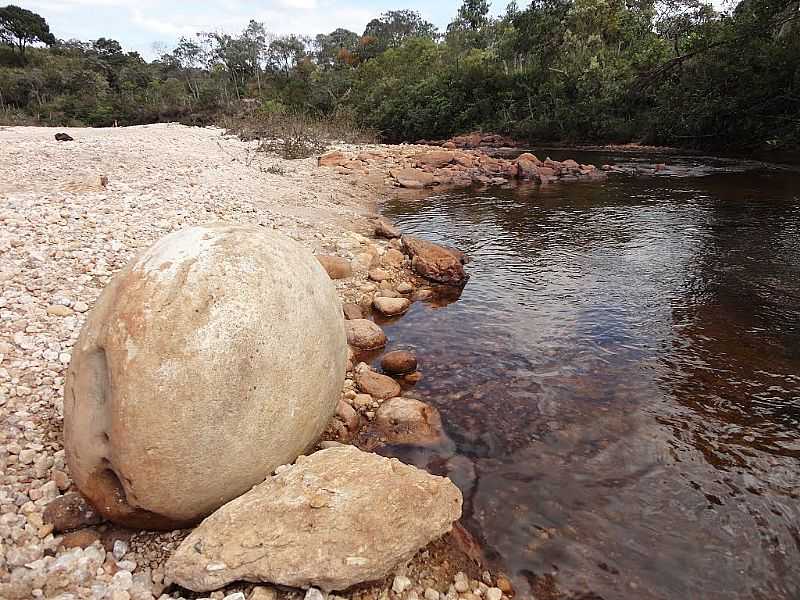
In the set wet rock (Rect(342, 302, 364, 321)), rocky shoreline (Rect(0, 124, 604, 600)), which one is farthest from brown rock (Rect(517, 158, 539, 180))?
wet rock (Rect(342, 302, 364, 321))

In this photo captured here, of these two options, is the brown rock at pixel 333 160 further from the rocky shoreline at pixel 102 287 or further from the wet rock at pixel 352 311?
the wet rock at pixel 352 311

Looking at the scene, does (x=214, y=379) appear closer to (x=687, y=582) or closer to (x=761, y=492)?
(x=687, y=582)

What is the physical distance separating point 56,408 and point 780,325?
7.15 metres

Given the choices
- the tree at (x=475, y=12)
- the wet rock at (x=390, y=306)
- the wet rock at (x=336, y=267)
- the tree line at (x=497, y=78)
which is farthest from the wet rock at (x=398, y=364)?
the tree at (x=475, y=12)

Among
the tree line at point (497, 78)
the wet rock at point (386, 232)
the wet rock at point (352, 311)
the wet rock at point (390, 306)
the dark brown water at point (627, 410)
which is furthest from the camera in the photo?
the tree line at point (497, 78)

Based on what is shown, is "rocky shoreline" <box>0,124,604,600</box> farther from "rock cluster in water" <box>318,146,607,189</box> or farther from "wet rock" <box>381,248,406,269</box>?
"rock cluster in water" <box>318,146,607,189</box>

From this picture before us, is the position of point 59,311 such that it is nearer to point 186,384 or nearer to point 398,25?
point 186,384

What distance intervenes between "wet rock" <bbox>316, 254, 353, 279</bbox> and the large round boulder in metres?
4.11

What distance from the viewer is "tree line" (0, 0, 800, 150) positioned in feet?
70.6

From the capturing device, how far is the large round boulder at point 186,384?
2588mm

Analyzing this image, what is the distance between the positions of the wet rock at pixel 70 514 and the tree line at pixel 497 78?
24.7 metres

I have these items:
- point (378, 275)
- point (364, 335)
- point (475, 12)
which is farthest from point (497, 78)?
point (364, 335)

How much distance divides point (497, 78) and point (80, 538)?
38998 millimetres

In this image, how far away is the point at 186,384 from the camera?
8.50 ft
